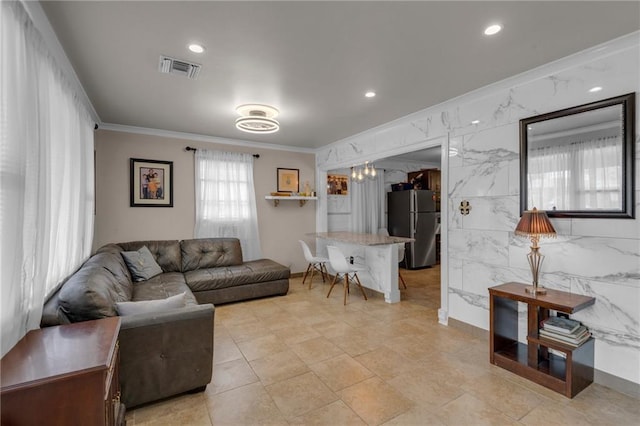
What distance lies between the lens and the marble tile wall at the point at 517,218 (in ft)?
7.14

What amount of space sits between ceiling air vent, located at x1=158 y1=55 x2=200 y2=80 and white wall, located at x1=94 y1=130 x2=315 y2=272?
2.40 metres

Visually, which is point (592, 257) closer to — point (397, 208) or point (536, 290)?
point (536, 290)

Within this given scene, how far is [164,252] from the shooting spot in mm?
4477

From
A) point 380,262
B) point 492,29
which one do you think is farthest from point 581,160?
point 380,262

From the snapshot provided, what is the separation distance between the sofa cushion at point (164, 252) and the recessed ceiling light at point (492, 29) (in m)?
4.57

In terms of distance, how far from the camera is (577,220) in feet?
7.97

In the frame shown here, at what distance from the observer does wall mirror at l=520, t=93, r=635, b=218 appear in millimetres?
2176

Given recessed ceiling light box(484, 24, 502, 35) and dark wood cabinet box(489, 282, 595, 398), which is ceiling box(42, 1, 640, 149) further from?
dark wood cabinet box(489, 282, 595, 398)

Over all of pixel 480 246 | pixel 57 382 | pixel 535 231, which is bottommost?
pixel 57 382

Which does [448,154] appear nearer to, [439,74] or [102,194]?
[439,74]

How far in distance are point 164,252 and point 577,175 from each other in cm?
497

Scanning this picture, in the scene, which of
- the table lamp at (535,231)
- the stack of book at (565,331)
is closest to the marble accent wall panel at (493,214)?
Answer: the table lamp at (535,231)

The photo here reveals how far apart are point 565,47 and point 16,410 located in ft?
12.7

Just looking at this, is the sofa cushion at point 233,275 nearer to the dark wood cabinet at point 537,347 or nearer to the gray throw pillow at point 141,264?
the gray throw pillow at point 141,264
